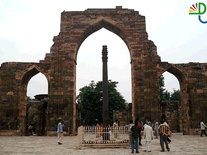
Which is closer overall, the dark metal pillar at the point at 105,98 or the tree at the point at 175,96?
the dark metal pillar at the point at 105,98

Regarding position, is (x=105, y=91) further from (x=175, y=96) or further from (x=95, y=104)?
(x=175, y=96)

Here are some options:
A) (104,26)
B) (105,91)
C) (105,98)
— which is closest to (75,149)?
(105,98)

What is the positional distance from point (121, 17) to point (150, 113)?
7.04 meters

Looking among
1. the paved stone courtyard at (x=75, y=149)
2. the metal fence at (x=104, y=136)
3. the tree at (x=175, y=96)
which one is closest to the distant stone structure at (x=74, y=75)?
the paved stone courtyard at (x=75, y=149)

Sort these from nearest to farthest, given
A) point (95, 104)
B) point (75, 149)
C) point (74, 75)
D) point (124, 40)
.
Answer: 1. point (75, 149)
2. point (74, 75)
3. point (124, 40)
4. point (95, 104)

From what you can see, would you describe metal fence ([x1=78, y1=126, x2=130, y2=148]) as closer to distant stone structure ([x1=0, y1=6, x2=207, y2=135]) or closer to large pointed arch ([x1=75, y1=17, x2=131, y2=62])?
distant stone structure ([x1=0, y1=6, x2=207, y2=135])

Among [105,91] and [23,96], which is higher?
[23,96]

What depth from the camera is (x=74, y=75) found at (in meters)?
14.8

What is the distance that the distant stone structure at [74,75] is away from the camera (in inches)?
554

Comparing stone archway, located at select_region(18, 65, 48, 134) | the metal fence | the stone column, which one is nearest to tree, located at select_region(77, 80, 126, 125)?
stone archway, located at select_region(18, 65, 48, 134)

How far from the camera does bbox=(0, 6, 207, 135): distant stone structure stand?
1408 cm

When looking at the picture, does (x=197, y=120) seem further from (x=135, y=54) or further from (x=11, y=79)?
(x=11, y=79)

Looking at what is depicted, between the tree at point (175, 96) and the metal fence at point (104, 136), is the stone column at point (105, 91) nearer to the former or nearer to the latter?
the metal fence at point (104, 136)

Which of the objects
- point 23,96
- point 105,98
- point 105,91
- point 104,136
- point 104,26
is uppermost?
point 104,26
